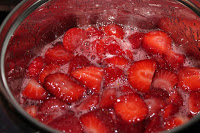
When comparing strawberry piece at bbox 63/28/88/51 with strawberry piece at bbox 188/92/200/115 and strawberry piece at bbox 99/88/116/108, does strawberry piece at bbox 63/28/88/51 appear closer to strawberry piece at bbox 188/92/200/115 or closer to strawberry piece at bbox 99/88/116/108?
strawberry piece at bbox 99/88/116/108

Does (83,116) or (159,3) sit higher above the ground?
(159,3)

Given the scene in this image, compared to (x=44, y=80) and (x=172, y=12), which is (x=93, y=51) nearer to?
(x=44, y=80)

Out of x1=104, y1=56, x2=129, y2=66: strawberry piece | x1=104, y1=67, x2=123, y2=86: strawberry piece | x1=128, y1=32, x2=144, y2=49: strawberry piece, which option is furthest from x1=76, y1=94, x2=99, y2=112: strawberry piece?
x1=128, y1=32, x2=144, y2=49: strawberry piece

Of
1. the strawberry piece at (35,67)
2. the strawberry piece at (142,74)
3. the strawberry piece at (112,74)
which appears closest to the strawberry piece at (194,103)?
the strawberry piece at (142,74)

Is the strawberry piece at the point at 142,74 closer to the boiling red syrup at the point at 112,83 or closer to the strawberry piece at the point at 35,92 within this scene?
the boiling red syrup at the point at 112,83

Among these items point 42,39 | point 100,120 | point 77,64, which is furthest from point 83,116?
point 42,39

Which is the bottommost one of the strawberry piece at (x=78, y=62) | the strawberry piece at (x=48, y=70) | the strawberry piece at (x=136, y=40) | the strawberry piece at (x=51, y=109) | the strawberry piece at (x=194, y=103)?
the strawberry piece at (x=51, y=109)
